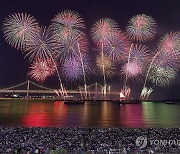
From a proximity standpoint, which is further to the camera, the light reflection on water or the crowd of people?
the light reflection on water

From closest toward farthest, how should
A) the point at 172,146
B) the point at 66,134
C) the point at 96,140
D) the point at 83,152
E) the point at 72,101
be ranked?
the point at 83,152
the point at 172,146
the point at 96,140
the point at 66,134
the point at 72,101

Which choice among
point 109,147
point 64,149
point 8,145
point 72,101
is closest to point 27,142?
point 8,145

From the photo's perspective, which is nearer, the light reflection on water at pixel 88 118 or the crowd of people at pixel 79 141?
the crowd of people at pixel 79 141

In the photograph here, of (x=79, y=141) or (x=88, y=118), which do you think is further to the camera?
(x=88, y=118)

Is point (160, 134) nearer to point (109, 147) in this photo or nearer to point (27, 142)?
point (109, 147)

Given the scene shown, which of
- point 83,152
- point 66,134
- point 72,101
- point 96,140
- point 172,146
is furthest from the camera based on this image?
point 72,101

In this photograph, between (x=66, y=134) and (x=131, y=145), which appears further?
(x=66, y=134)

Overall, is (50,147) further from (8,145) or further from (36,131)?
(36,131)
